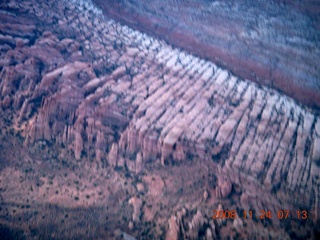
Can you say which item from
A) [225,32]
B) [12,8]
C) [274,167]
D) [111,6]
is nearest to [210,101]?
[274,167]
